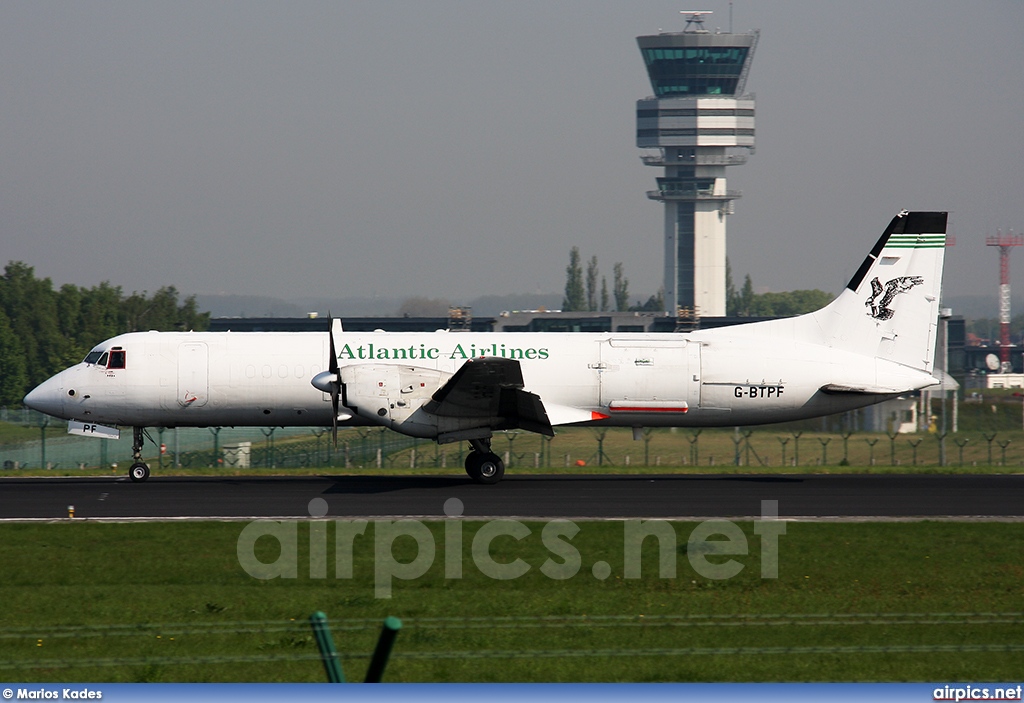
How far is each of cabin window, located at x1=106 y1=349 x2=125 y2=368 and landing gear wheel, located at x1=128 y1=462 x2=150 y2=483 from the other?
9.08 ft

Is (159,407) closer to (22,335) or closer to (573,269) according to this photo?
(22,335)

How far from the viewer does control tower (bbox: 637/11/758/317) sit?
16562 centimetres

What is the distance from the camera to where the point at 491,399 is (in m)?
26.4

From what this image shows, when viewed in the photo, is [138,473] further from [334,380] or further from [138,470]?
[334,380]

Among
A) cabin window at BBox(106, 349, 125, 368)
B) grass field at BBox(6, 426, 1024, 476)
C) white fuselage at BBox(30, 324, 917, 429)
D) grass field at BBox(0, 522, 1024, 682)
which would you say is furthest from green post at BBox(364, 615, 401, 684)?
grass field at BBox(6, 426, 1024, 476)

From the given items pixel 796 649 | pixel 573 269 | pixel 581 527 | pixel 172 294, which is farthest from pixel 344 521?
pixel 573 269

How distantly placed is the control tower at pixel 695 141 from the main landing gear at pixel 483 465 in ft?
452

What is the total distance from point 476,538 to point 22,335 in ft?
268

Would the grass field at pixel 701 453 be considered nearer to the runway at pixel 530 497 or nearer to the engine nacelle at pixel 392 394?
the runway at pixel 530 497

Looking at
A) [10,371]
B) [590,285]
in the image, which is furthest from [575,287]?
[10,371]

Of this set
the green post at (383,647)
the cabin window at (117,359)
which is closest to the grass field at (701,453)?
the cabin window at (117,359)

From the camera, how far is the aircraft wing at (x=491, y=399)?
A: 25.2 m

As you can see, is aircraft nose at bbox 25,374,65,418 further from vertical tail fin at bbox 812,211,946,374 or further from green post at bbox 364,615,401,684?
green post at bbox 364,615,401,684

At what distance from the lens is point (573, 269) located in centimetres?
19475
